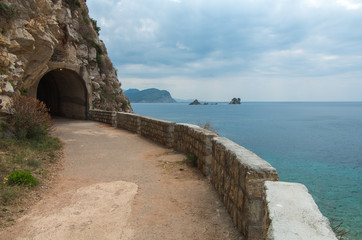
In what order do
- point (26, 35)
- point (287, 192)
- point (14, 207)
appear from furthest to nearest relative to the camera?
point (26, 35), point (14, 207), point (287, 192)

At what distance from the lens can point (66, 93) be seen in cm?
2041

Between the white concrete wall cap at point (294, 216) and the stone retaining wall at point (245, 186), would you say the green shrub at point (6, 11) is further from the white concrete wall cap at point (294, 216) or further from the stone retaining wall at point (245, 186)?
the white concrete wall cap at point (294, 216)

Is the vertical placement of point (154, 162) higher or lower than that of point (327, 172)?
higher

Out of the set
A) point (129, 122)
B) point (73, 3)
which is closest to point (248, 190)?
point (129, 122)

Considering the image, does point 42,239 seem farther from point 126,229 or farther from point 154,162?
point 154,162

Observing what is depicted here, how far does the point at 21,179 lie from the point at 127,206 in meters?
2.21

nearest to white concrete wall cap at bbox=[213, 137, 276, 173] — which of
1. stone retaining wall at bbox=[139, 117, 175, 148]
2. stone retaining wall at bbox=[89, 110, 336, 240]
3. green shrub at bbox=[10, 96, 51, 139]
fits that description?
stone retaining wall at bbox=[89, 110, 336, 240]

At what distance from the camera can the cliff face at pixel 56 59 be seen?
857cm

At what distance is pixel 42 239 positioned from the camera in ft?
10.2

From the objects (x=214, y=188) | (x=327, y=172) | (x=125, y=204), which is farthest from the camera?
(x=327, y=172)

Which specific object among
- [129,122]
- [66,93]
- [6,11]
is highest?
[6,11]

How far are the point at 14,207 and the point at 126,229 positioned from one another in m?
2.00

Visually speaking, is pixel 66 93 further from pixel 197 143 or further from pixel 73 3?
pixel 197 143

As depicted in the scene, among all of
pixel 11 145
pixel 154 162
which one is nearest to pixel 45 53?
pixel 11 145
